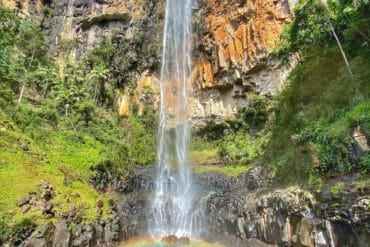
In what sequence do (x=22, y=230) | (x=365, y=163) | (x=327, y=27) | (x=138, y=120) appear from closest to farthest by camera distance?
(x=365, y=163), (x=22, y=230), (x=327, y=27), (x=138, y=120)

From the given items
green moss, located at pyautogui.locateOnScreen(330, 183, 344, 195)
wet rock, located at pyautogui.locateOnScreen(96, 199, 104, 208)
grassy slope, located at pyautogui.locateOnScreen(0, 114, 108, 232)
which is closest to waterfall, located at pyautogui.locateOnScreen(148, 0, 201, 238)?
wet rock, located at pyautogui.locateOnScreen(96, 199, 104, 208)

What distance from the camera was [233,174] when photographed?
17703mm

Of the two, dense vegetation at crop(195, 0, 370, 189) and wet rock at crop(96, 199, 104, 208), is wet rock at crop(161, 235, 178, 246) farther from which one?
dense vegetation at crop(195, 0, 370, 189)

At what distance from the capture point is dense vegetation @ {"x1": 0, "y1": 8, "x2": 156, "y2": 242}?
1155 centimetres

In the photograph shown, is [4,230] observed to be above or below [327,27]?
below

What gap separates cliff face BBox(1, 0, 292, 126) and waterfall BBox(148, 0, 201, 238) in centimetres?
100

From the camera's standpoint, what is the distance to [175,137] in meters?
24.5

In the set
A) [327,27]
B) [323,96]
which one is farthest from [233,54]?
[323,96]

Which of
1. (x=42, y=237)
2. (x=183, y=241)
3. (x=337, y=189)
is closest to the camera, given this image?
(x=337, y=189)

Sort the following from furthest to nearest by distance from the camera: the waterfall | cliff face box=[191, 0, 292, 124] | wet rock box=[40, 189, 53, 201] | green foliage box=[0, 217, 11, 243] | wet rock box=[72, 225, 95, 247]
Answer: cliff face box=[191, 0, 292, 124]
the waterfall
wet rock box=[40, 189, 53, 201]
wet rock box=[72, 225, 95, 247]
green foliage box=[0, 217, 11, 243]

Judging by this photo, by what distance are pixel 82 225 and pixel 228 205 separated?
6.61 meters

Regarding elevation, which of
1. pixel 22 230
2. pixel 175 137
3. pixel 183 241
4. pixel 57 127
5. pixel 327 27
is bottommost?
pixel 183 241

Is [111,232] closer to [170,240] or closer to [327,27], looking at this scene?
[170,240]

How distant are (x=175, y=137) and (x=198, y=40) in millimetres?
9021
